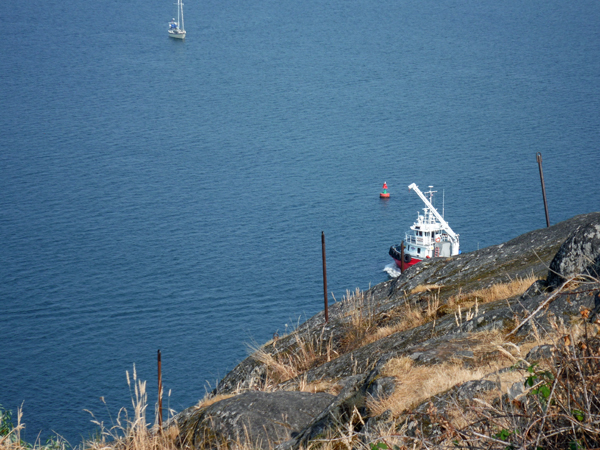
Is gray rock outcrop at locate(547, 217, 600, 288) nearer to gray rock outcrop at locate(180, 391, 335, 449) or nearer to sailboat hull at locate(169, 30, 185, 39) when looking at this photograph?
gray rock outcrop at locate(180, 391, 335, 449)

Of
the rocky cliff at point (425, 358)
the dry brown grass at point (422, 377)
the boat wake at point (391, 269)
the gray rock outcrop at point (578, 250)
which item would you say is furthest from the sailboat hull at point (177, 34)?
the dry brown grass at point (422, 377)

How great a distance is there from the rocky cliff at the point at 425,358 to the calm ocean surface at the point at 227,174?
38393mm

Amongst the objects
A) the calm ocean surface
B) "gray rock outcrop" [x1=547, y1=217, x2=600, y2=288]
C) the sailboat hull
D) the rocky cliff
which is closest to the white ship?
the calm ocean surface

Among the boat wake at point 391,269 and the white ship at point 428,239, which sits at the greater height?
the white ship at point 428,239

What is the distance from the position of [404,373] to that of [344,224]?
7207 cm

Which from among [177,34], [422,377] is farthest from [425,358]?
[177,34]

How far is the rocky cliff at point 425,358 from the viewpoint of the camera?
4.36 m

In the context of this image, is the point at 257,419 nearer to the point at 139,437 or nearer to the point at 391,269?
the point at 139,437

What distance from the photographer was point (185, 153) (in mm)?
99875

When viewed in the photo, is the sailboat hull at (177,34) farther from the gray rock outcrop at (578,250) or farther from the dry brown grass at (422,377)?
the dry brown grass at (422,377)

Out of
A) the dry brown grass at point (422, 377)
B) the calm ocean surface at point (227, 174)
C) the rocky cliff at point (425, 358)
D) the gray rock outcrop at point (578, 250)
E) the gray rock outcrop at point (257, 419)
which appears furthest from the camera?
the calm ocean surface at point (227, 174)

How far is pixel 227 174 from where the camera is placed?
92.9 meters

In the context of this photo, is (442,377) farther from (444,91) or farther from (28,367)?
(444,91)

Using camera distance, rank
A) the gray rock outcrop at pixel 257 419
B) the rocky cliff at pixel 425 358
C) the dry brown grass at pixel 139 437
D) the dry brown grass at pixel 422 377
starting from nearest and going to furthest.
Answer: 1. the rocky cliff at pixel 425 358
2. the dry brown grass at pixel 422 377
3. the dry brown grass at pixel 139 437
4. the gray rock outcrop at pixel 257 419
